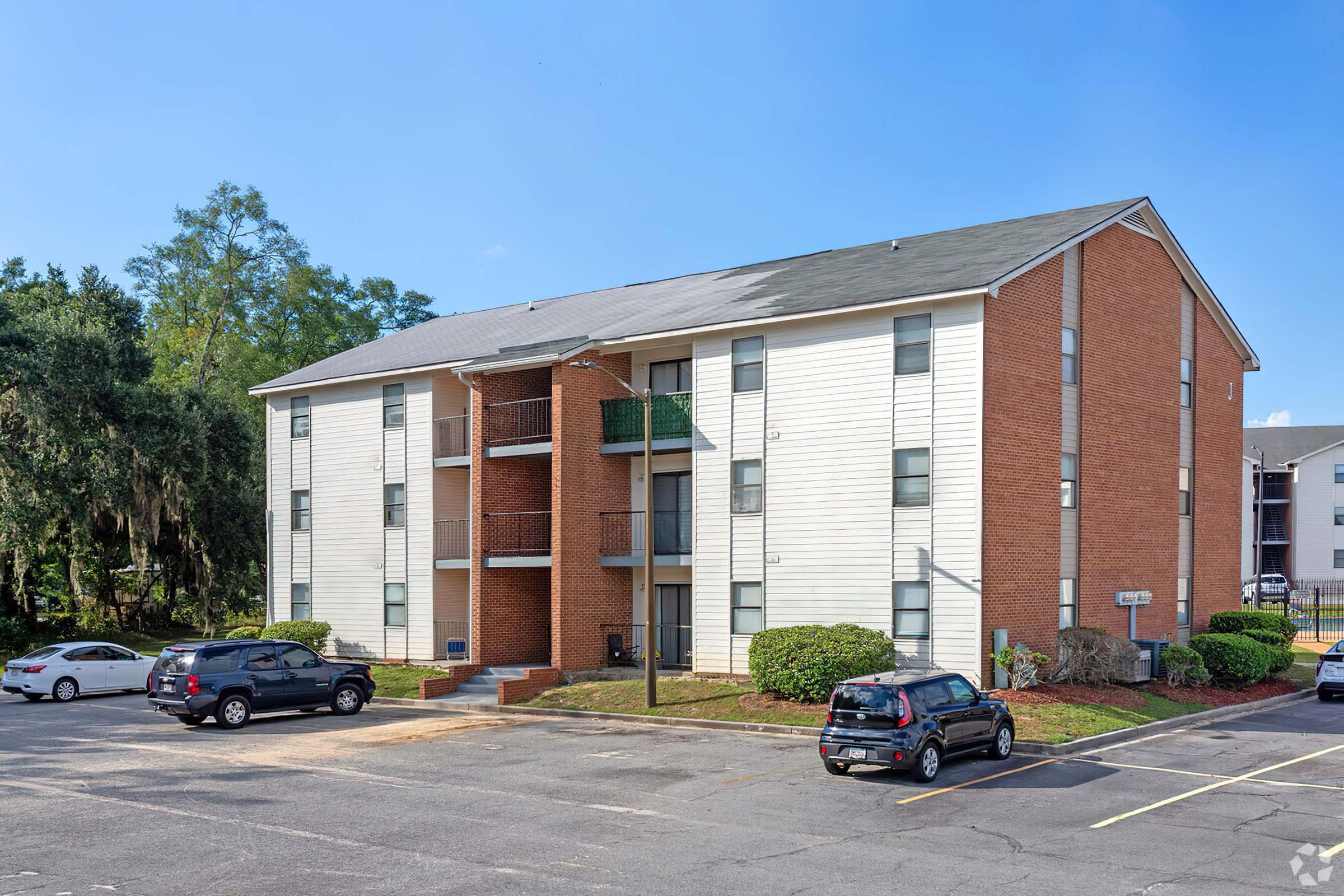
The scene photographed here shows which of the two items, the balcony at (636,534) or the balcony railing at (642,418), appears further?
the balcony at (636,534)

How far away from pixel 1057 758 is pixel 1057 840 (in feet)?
21.3

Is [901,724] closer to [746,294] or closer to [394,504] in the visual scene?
[746,294]

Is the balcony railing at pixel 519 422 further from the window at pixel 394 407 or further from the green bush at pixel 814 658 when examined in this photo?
the green bush at pixel 814 658

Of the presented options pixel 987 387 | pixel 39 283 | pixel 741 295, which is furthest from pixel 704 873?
pixel 39 283

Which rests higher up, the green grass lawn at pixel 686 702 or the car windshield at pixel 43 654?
the car windshield at pixel 43 654

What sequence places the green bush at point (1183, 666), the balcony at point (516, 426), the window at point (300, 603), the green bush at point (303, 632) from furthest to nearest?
1. the window at point (300, 603)
2. the green bush at point (303, 632)
3. the balcony at point (516, 426)
4. the green bush at point (1183, 666)

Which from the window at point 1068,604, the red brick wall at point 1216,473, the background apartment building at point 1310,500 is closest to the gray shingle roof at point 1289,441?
the background apartment building at point 1310,500

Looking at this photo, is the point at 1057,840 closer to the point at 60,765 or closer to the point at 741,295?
the point at 60,765

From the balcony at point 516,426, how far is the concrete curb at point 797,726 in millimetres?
7308

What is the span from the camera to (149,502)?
43.6 m

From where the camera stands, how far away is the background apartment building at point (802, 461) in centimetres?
2572

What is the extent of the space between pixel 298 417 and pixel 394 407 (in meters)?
4.88

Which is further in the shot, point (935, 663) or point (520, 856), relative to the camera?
point (935, 663)

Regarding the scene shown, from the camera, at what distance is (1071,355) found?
93.6 ft
